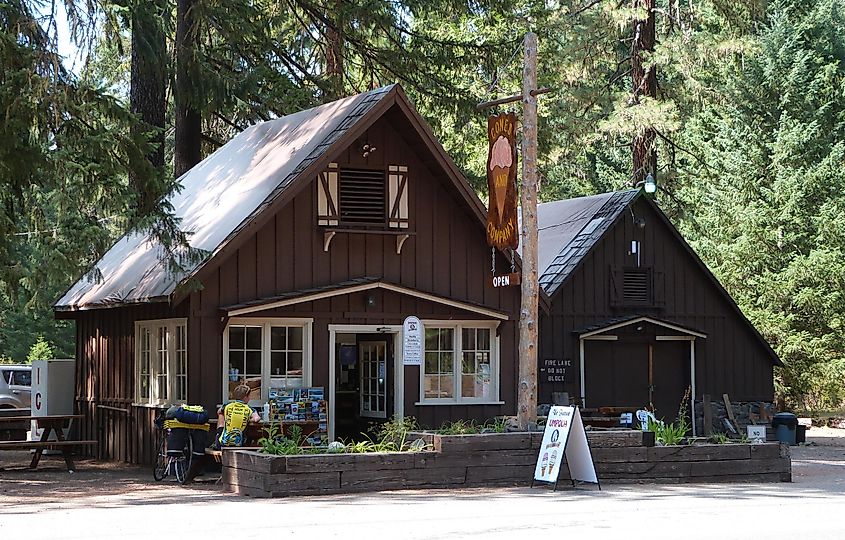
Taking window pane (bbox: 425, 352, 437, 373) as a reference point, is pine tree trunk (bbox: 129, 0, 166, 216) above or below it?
above

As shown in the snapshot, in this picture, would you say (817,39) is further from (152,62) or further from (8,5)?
(8,5)

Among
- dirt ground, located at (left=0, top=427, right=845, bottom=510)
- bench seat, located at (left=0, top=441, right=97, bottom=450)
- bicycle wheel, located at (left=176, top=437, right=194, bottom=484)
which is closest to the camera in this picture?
dirt ground, located at (left=0, top=427, right=845, bottom=510)

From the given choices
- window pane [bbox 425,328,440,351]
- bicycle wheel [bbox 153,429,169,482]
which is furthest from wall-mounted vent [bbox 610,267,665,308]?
bicycle wheel [bbox 153,429,169,482]

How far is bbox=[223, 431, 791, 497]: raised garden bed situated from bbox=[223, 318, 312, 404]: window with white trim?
3449 mm

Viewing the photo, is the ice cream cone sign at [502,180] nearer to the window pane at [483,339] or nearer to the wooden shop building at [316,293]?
the wooden shop building at [316,293]

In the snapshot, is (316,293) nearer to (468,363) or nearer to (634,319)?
(468,363)

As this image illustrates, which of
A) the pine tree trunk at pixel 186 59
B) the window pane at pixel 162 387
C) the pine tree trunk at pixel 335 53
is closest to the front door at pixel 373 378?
the window pane at pixel 162 387

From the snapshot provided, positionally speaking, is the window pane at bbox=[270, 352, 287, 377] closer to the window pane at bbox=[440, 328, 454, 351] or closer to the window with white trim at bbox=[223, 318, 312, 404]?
the window with white trim at bbox=[223, 318, 312, 404]

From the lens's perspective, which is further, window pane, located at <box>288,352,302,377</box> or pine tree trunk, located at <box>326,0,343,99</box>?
pine tree trunk, located at <box>326,0,343,99</box>

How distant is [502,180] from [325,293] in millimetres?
3827

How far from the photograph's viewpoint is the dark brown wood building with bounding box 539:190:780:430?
2759cm

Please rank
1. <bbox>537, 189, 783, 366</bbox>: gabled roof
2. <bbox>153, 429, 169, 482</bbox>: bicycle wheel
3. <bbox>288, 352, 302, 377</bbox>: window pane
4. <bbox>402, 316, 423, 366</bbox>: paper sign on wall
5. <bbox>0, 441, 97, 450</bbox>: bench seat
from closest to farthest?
<bbox>153, 429, 169, 482</bbox>: bicycle wheel
<bbox>0, 441, 97, 450</bbox>: bench seat
<bbox>288, 352, 302, 377</bbox>: window pane
<bbox>402, 316, 423, 366</bbox>: paper sign on wall
<bbox>537, 189, 783, 366</bbox>: gabled roof

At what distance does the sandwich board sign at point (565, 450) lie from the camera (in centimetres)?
1686

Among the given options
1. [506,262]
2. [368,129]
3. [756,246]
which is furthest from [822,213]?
[368,129]
